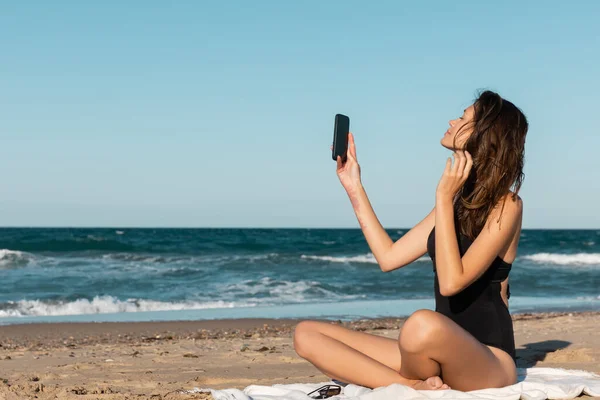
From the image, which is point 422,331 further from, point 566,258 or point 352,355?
point 566,258

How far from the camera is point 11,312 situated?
1236cm

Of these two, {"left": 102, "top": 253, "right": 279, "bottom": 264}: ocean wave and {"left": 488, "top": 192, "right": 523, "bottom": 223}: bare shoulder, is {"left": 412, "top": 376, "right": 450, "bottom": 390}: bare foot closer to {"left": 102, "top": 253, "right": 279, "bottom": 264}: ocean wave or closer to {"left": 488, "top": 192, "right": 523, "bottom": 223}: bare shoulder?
{"left": 488, "top": 192, "right": 523, "bottom": 223}: bare shoulder

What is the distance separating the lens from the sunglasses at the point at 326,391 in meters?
3.84

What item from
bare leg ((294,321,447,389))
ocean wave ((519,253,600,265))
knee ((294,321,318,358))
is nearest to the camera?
bare leg ((294,321,447,389))

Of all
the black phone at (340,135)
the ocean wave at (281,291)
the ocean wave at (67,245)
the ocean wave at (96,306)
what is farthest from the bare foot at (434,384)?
the ocean wave at (67,245)

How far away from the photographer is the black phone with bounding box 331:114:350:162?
150 inches

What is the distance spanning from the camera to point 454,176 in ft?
10.7

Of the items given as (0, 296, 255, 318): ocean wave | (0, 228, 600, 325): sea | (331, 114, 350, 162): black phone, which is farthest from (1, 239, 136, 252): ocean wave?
(331, 114, 350, 162): black phone

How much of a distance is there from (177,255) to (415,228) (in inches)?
994

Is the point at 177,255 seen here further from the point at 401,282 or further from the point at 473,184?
the point at 473,184

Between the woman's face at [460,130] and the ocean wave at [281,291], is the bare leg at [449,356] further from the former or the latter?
the ocean wave at [281,291]

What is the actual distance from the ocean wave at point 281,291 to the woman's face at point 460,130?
11.0 meters

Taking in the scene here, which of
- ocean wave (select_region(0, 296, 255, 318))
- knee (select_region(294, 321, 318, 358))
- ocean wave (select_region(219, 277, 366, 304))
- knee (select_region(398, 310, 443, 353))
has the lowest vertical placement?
ocean wave (select_region(0, 296, 255, 318))

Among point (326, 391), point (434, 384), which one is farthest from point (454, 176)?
point (326, 391)
